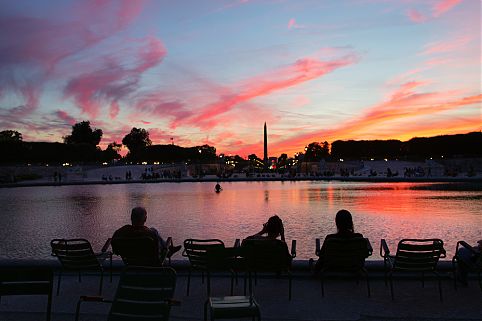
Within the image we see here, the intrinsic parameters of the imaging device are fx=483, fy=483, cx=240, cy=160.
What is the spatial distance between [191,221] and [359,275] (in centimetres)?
1073

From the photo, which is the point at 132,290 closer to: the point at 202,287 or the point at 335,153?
the point at 202,287

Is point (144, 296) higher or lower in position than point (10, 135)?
lower

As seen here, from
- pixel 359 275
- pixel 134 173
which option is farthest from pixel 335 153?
pixel 359 275

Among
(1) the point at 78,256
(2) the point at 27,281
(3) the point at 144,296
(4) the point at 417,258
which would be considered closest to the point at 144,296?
(3) the point at 144,296

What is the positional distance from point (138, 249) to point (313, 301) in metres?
2.40

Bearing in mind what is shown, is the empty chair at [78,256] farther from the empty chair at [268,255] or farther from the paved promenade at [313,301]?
the empty chair at [268,255]

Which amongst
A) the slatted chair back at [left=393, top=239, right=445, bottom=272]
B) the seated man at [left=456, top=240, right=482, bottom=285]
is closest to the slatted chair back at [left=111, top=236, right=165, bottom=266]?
the slatted chair back at [left=393, top=239, right=445, bottom=272]

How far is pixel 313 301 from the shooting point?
619 centimetres

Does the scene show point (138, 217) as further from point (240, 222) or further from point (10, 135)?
point (10, 135)

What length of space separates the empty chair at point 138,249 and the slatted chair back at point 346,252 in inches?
91.0

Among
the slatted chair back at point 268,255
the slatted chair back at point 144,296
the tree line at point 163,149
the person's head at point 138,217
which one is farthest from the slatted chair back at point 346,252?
the tree line at point 163,149

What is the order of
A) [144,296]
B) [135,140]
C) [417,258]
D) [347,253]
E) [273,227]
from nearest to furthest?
[144,296] < [417,258] < [347,253] < [273,227] < [135,140]

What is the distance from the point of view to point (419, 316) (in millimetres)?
5551

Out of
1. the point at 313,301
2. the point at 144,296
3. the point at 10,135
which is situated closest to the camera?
the point at 144,296
